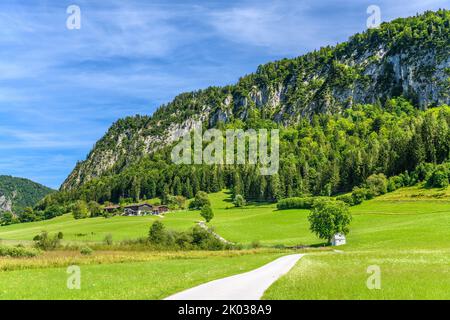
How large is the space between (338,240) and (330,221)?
380 centimetres

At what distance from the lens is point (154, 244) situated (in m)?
76.0

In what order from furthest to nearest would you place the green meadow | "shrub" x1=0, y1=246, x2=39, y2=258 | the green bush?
the green bush < "shrub" x1=0, y1=246, x2=39, y2=258 < the green meadow

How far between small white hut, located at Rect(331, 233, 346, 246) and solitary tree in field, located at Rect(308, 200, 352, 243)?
0.76 metres

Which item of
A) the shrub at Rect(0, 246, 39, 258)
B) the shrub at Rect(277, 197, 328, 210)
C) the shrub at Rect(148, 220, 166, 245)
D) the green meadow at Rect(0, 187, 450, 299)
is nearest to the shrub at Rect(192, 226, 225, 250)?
the shrub at Rect(148, 220, 166, 245)

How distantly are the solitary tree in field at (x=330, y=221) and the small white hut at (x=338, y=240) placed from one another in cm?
76

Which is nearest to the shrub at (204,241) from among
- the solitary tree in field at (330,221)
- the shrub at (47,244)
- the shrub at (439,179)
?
the solitary tree in field at (330,221)

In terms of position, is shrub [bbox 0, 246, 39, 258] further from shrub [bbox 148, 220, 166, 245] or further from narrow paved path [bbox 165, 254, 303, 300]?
narrow paved path [bbox 165, 254, 303, 300]

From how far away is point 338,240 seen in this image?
242 feet

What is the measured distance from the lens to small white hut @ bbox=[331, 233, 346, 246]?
241 feet

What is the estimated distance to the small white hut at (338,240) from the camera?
2896 inches

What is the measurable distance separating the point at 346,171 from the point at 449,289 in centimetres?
15922
